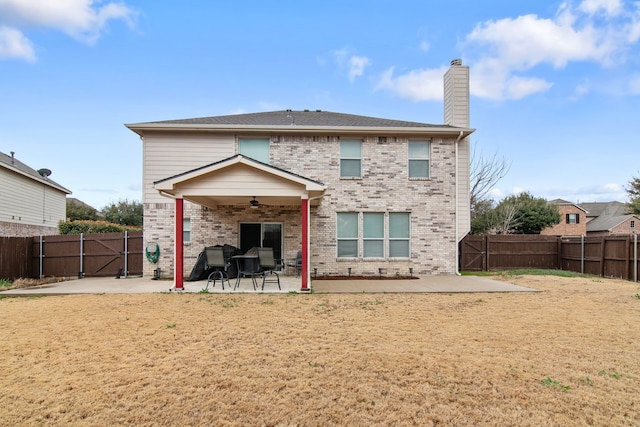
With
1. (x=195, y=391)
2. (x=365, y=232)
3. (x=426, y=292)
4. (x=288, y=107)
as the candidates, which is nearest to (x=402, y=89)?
→ (x=288, y=107)

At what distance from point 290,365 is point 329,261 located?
9252mm

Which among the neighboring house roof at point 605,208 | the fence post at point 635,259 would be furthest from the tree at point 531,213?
the neighboring house roof at point 605,208

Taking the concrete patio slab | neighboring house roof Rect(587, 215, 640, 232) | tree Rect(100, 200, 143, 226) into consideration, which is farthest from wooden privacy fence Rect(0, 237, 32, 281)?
neighboring house roof Rect(587, 215, 640, 232)

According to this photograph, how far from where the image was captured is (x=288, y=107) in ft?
60.8

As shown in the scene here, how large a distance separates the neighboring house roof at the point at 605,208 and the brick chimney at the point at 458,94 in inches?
1952

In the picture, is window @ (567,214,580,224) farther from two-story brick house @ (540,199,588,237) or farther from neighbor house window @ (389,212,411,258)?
neighbor house window @ (389,212,411,258)

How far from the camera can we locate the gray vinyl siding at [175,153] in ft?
43.8

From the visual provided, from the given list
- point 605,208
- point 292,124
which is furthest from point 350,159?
point 605,208

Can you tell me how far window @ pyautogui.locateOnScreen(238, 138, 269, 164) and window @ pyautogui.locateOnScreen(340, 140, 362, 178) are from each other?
2.70 m

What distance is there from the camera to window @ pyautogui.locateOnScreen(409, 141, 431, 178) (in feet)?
46.5

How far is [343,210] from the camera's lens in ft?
45.3

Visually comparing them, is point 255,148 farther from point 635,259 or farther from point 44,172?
point 44,172

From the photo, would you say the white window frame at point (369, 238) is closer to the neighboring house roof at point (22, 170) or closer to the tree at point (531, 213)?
the neighboring house roof at point (22, 170)

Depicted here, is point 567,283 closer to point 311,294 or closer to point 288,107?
point 311,294
